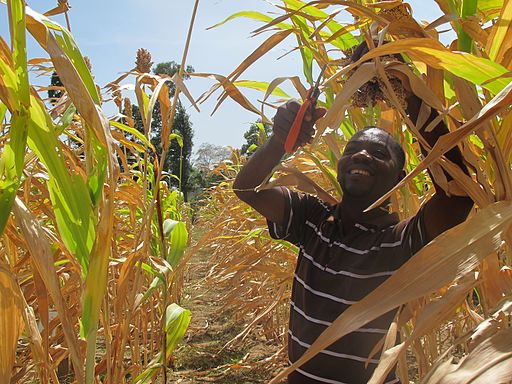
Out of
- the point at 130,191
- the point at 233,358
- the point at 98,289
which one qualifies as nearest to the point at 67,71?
the point at 98,289

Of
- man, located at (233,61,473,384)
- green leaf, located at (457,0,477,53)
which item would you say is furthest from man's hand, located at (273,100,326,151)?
green leaf, located at (457,0,477,53)

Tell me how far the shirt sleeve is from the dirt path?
1.03 meters

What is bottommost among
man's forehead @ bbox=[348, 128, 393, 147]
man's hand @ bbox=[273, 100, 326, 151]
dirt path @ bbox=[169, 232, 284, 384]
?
dirt path @ bbox=[169, 232, 284, 384]

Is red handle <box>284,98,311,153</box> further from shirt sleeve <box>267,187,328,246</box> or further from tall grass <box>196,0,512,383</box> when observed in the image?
shirt sleeve <box>267,187,328,246</box>

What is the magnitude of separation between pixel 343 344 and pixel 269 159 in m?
0.41

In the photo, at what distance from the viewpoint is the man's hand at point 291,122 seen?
84cm

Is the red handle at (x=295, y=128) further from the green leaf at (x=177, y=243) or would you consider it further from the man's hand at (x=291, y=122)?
the green leaf at (x=177, y=243)

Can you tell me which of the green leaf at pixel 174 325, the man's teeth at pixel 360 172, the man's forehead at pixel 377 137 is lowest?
the green leaf at pixel 174 325

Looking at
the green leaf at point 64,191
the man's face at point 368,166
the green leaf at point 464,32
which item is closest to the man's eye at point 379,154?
the man's face at point 368,166

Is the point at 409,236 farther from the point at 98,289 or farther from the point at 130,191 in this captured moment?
the point at 130,191

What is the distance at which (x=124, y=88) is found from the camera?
34.5 inches

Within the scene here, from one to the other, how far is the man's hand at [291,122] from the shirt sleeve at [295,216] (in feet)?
0.48

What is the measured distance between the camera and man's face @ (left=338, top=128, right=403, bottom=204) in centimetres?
92

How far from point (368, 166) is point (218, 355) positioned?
1.95m
